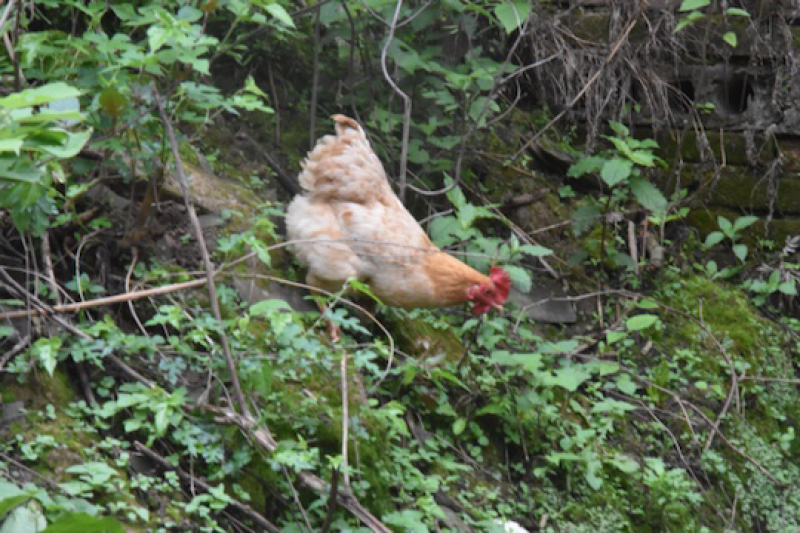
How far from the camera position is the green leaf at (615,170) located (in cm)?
533

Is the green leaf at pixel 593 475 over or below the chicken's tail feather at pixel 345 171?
below

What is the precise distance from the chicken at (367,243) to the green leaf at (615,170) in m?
1.27

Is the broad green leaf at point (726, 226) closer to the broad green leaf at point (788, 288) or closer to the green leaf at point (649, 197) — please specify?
the broad green leaf at point (788, 288)

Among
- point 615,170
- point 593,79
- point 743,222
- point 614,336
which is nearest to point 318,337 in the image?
point 614,336

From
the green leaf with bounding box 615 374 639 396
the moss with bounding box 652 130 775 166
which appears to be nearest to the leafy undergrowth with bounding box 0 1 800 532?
the green leaf with bounding box 615 374 639 396

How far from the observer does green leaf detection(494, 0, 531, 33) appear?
4831mm

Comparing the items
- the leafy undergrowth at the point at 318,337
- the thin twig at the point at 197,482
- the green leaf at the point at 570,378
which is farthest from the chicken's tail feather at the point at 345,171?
the thin twig at the point at 197,482

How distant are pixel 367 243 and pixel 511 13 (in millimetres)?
1603

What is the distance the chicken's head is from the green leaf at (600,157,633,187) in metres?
1.26

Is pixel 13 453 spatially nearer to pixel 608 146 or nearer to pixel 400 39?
pixel 400 39

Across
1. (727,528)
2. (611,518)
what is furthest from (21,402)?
(727,528)

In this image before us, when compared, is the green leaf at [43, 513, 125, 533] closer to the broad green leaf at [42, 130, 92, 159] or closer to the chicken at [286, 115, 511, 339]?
the broad green leaf at [42, 130, 92, 159]

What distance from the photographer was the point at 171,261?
403cm

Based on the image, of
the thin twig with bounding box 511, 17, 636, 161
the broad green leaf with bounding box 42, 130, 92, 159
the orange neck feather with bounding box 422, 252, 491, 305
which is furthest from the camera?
the thin twig with bounding box 511, 17, 636, 161
